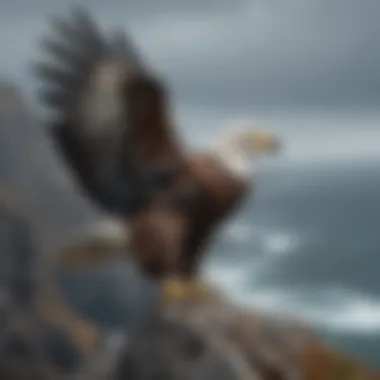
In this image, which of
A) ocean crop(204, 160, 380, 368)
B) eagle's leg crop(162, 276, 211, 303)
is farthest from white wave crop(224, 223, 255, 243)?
eagle's leg crop(162, 276, 211, 303)

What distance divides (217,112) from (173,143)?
0.35 ft

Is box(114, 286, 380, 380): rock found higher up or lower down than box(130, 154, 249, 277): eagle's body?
lower down

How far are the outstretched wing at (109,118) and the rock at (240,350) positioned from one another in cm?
24

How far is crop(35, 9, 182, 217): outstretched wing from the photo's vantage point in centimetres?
246

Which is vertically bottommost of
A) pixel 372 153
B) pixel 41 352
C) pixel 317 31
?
pixel 41 352

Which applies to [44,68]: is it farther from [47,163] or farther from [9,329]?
[9,329]

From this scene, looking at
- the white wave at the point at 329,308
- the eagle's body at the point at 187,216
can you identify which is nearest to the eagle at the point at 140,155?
the eagle's body at the point at 187,216

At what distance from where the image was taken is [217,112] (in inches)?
98.2

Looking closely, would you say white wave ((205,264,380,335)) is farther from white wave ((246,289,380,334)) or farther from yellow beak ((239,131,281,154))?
yellow beak ((239,131,281,154))

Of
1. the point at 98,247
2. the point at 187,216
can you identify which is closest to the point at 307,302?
the point at 187,216

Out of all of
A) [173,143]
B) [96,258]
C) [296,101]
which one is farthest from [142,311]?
[296,101]

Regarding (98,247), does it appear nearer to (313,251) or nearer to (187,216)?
(187,216)

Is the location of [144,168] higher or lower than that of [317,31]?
lower

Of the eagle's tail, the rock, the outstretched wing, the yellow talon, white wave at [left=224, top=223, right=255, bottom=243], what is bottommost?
the rock
